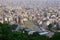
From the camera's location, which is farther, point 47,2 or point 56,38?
point 47,2

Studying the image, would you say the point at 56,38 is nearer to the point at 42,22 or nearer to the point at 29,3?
the point at 42,22

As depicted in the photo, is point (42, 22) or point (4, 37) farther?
point (42, 22)

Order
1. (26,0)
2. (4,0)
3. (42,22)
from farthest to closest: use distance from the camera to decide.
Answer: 1. (26,0)
2. (4,0)
3. (42,22)

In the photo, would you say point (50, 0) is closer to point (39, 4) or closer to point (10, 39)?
point (39, 4)

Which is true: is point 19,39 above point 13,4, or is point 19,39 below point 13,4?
above

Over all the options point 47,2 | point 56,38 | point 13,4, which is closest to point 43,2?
point 47,2

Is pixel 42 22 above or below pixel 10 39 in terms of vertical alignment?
below

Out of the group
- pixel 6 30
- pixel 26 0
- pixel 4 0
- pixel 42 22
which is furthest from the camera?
pixel 26 0

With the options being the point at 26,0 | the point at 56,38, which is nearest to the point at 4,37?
the point at 56,38

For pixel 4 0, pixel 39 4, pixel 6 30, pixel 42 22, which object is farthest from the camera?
pixel 39 4
